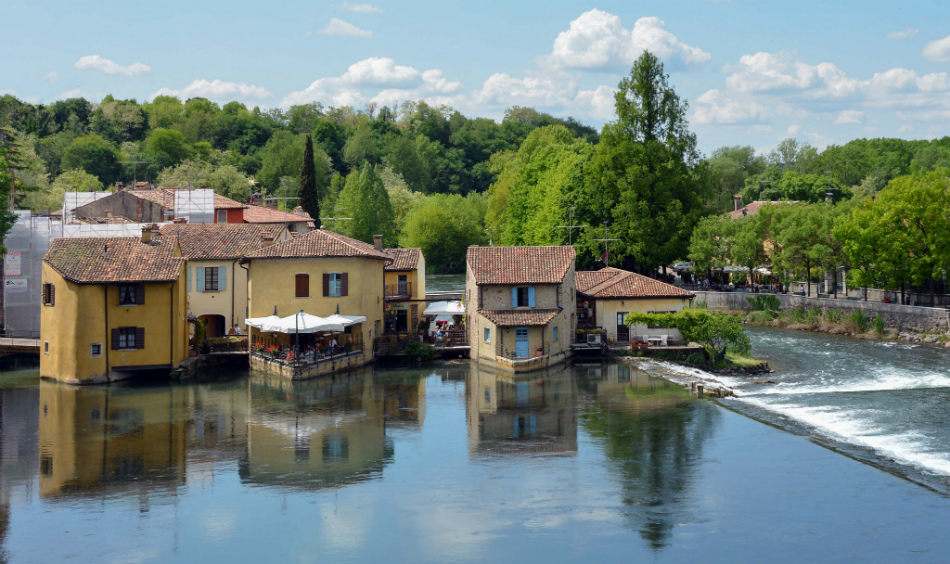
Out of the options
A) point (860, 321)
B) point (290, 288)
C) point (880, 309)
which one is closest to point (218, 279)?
point (290, 288)

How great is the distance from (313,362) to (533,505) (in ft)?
71.8

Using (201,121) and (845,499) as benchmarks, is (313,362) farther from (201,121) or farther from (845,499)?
(201,121)

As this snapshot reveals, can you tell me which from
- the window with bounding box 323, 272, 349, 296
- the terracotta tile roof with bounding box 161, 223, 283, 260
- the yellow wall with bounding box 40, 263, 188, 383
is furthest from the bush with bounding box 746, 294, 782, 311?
the yellow wall with bounding box 40, 263, 188, 383

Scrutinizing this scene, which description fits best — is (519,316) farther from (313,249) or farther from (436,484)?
(436,484)

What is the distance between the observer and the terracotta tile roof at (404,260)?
56.6 meters

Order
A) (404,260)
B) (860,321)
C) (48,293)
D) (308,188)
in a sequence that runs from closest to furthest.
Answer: (48,293)
(404,260)
(860,321)
(308,188)

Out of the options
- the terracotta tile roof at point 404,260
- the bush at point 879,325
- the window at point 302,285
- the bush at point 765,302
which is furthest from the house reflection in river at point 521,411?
the bush at point 765,302

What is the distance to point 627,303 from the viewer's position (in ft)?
168

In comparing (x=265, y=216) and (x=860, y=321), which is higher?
(x=265, y=216)

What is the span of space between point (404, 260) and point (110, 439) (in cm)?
2626

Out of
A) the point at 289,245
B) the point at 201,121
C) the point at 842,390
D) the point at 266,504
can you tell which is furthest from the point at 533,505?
the point at 201,121

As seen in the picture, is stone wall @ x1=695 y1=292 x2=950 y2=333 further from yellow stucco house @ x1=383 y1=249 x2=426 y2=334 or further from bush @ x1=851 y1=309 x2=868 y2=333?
yellow stucco house @ x1=383 y1=249 x2=426 y2=334

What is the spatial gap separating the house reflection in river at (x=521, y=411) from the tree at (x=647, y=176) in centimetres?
2727

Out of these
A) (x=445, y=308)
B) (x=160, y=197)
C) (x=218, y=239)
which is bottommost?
(x=445, y=308)
